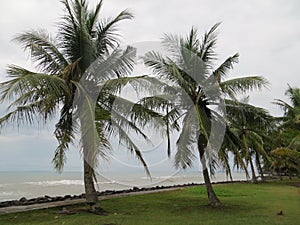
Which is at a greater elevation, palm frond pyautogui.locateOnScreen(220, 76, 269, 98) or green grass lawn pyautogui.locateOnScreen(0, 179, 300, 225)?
palm frond pyautogui.locateOnScreen(220, 76, 269, 98)

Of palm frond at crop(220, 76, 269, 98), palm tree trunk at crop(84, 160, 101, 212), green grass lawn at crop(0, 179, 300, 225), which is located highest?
palm frond at crop(220, 76, 269, 98)

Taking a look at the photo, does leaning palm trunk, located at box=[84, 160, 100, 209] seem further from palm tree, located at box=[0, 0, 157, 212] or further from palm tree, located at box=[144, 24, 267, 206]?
palm tree, located at box=[144, 24, 267, 206]

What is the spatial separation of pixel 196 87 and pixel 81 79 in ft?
12.5

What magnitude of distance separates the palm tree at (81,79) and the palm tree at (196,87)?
4.18ft

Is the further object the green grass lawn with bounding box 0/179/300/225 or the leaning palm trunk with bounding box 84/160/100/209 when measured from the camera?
the leaning palm trunk with bounding box 84/160/100/209

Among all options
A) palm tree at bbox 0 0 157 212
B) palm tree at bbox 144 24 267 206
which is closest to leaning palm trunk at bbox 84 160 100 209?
palm tree at bbox 0 0 157 212

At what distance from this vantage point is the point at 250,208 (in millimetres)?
12156

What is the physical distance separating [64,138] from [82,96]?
189 cm

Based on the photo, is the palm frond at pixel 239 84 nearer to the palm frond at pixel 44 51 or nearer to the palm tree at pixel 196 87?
the palm tree at pixel 196 87

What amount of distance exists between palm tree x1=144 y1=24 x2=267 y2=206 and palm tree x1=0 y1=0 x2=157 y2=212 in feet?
4.18

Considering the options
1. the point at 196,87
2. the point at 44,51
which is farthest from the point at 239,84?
the point at 44,51

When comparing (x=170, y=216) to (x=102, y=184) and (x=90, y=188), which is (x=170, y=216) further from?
(x=102, y=184)

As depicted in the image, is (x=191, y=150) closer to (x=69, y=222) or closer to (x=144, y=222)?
(x=144, y=222)

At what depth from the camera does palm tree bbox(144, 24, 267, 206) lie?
11.4 m
